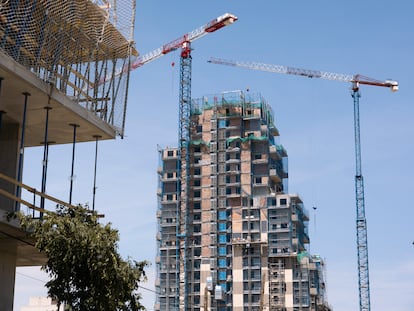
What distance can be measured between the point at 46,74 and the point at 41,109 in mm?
1648

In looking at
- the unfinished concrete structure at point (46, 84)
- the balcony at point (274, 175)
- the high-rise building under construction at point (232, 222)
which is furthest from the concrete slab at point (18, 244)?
the balcony at point (274, 175)

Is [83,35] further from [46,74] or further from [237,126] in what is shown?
[237,126]

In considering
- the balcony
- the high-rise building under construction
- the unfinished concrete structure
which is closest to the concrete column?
the unfinished concrete structure

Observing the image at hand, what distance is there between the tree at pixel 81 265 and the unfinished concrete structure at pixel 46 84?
255 cm

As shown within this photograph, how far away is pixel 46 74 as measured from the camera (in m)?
33.3

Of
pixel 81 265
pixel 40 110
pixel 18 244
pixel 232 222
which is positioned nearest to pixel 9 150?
pixel 40 110

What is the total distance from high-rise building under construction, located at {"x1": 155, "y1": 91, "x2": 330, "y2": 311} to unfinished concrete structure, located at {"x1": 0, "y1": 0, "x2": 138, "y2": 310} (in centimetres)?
11827

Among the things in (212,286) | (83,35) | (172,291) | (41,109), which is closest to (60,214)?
(41,109)

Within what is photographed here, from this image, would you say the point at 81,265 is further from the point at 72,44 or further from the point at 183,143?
the point at 183,143

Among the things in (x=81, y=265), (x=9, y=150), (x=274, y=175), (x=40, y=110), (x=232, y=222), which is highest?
(x=274, y=175)

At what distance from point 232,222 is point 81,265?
452 feet

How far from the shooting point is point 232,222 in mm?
165375

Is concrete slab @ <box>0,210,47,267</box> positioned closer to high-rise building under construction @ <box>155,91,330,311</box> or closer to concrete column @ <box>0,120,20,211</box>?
concrete column @ <box>0,120,20,211</box>

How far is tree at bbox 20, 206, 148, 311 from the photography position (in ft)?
92.1
